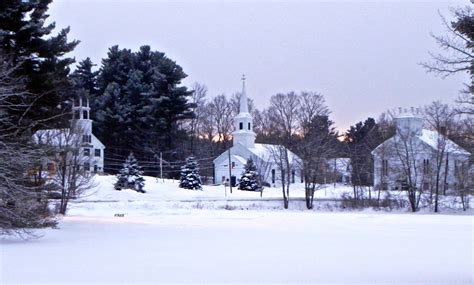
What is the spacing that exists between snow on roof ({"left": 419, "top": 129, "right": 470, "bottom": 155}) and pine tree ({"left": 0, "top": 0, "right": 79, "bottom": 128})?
32.4m

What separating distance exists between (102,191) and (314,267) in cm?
4030

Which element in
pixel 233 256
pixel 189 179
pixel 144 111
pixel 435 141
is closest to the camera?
pixel 233 256

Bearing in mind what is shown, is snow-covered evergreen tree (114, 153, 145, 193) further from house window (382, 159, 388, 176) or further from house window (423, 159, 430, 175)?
house window (423, 159, 430, 175)

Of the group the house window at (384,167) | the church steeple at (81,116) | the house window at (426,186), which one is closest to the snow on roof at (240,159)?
the church steeple at (81,116)

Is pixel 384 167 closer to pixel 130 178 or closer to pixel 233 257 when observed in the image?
pixel 130 178

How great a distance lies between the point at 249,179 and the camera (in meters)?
62.3

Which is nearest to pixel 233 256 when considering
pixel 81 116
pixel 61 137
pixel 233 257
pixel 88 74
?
pixel 233 257

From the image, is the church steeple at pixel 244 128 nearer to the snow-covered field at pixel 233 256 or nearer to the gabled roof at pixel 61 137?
the gabled roof at pixel 61 137

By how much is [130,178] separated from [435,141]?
27958 mm

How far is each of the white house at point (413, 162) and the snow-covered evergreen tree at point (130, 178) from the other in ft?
67.0

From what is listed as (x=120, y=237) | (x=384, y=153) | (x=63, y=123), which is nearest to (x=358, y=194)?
(x=384, y=153)

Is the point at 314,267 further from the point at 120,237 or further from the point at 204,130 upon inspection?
the point at 204,130

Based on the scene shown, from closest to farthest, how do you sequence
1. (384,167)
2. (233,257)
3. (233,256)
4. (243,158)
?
(233,257), (233,256), (384,167), (243,158)

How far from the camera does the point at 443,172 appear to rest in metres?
51.2
